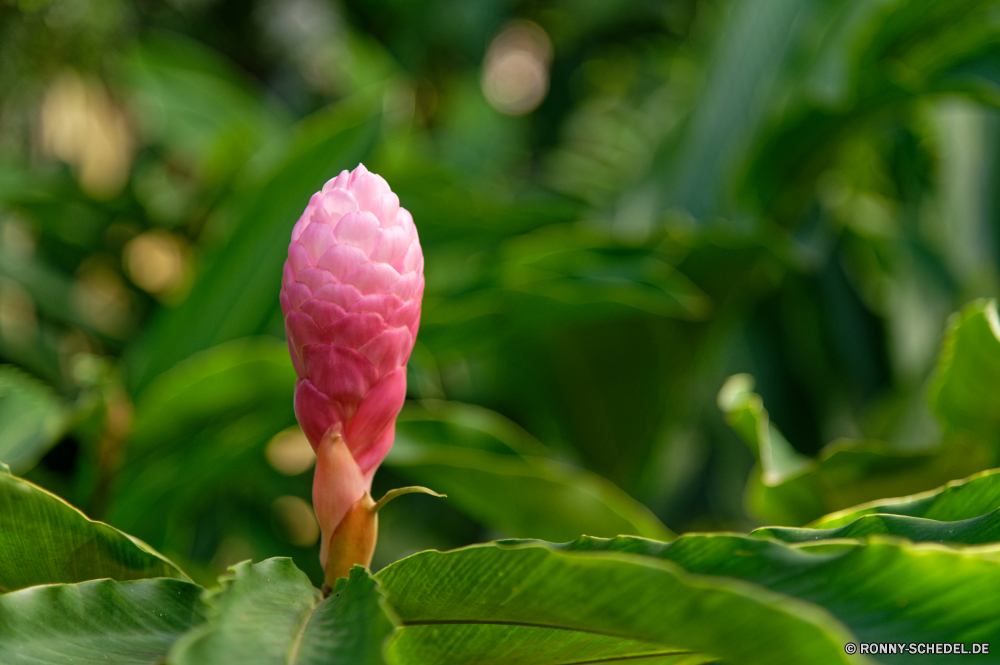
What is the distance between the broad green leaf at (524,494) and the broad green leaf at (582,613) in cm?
22

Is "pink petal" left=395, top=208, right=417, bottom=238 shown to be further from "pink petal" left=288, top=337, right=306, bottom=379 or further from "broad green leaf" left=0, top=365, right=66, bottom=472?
"broad green leaf" left=0, top=365, right=66, bottom=472

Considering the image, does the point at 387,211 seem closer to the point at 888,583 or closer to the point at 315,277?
the point at 315,277

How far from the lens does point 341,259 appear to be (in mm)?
292

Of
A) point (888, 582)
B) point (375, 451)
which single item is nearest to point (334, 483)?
point (375, 451)

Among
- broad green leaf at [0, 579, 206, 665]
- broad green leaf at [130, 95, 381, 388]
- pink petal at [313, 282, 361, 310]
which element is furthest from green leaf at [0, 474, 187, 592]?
broad green leaf at [130, 95, 381, 388]

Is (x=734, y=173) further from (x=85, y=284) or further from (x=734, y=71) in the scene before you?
(x=85, y=284)

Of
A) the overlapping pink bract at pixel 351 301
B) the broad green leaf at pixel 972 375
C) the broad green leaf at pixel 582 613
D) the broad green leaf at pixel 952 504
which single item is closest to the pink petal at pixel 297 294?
the overlapping pink bract at pixel 351 301

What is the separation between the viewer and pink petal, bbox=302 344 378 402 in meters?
0.30

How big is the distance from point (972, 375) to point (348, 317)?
387 mm

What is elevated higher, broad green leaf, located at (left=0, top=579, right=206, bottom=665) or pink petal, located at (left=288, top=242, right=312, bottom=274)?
pink petal, located at (left=288, top=242, right=312, bottom=274)

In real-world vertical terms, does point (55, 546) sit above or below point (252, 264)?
below

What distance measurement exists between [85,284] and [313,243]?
3.33 ft

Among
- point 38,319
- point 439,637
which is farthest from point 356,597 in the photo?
point 38,319

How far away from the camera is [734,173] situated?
88 centimetres
